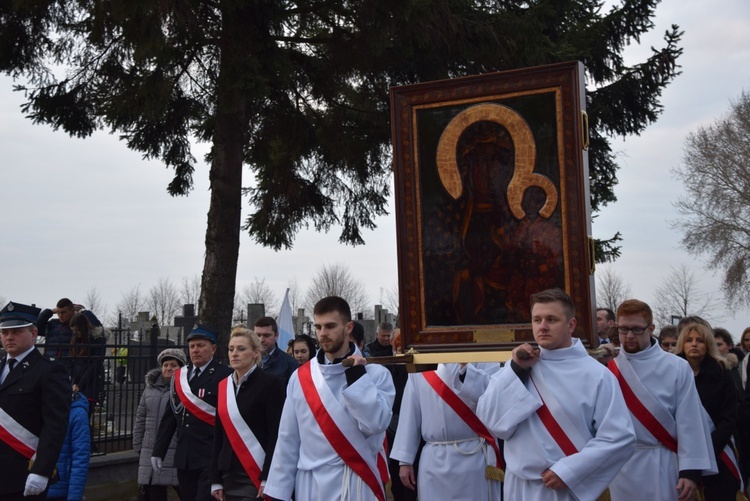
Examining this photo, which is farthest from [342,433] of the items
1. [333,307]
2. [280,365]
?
[280,365]

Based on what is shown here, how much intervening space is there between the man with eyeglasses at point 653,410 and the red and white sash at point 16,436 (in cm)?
448

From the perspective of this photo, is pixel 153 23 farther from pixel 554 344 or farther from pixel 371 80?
pixel 554 344

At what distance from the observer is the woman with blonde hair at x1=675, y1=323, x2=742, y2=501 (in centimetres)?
673

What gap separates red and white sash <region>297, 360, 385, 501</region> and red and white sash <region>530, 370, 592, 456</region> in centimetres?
142

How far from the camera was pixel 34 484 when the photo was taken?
6719 mm

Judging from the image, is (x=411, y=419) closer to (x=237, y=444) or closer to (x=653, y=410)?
(x=237, y=444)

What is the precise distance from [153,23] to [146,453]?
5640 mm

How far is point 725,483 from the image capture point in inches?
267

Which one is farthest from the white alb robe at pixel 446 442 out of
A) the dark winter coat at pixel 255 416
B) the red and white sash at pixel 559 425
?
the red and white sash at pixel 559 425

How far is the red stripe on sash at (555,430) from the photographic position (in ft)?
15.2

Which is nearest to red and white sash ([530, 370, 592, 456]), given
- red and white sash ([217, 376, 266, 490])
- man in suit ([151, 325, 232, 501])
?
red and white sash ([217, 376, 266, 490])

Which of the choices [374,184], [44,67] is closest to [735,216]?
[374,184]

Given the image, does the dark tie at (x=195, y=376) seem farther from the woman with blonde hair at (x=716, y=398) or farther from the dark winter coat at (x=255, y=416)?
the woman with blonde hair at (x=716, y=398)

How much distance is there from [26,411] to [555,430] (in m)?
4.45
